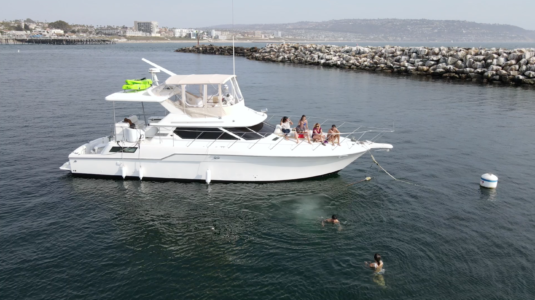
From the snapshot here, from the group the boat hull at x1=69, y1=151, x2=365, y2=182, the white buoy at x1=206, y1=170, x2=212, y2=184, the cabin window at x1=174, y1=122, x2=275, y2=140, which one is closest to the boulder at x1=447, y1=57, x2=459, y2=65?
the boat hull at x1=69, y1=151, x2=365, y2=182

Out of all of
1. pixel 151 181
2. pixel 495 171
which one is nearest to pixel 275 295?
pixel 151 181

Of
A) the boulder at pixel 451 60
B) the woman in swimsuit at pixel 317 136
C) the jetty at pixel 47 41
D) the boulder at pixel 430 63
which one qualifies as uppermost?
the jetty at pixel 47 41

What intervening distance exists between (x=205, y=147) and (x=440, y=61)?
46548 mm

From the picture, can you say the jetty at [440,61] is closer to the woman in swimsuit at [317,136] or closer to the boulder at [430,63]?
the boulder at [430,63]

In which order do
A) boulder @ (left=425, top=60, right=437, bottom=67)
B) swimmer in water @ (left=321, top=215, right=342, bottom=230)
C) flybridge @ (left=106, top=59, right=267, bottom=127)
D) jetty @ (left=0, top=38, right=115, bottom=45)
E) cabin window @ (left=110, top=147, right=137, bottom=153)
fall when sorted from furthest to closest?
jetty @ (left=0, top=38, right=115, bottom=45)
boulder @ (left=425, top=60, right=437, bottom=67)
flybridge @ (left=106, top=59, right=267, bottom=127)
cabin window @ (left=110, top=147, right=137, bottom=153)
swimmer in water @ (left=321, top=215, right=342, bottom=230)

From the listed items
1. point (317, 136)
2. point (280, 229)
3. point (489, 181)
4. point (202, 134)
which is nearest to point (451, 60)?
point (489, 181)

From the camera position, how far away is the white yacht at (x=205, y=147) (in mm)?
16578

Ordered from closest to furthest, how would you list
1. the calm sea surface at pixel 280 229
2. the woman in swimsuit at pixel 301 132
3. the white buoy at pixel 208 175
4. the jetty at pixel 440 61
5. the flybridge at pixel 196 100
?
the calm sea surface at pixel 280 229 < the white buoy at pixel 208 175 < the flybridge at pixel 196 100 < the woman in swimsuit at pixel 301 132 < the jetty at pixel 440 61

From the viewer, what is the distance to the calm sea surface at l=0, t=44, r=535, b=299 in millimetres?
10578

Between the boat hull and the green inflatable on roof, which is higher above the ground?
the green inflatable on roof

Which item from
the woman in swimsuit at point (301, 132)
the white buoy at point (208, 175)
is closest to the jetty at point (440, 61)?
the woman in swimsuit at point (301, 132)

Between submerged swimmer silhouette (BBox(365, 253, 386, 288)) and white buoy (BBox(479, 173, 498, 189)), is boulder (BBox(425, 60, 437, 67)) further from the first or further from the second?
submerged swimmer silhouette (BBox(365, 253, 386, 288))

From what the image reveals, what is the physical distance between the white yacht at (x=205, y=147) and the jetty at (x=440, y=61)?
1491 inches

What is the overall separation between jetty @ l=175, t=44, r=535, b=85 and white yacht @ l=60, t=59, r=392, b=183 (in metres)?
37.9
